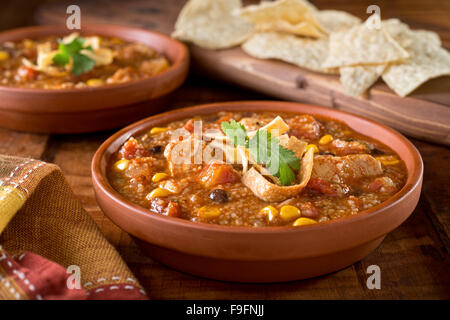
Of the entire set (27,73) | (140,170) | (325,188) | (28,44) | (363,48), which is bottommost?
(28,44)

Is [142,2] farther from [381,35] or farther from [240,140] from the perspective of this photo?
[240,140]

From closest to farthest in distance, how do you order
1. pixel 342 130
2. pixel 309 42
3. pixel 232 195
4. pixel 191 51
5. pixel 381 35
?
1. pixel 232 195
2. pixel 342 130
3. pixel 381 35
4. pixel 309 42
5. pixel 191 51

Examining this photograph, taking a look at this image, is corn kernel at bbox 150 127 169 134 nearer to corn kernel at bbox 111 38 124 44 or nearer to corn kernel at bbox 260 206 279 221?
corn kernel at bbox 260 206 279 221

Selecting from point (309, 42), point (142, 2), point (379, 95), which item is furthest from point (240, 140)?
point (142, 2)

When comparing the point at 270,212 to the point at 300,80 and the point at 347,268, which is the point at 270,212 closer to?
the point at 347,268

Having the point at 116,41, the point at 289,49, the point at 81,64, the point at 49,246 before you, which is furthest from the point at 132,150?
the point at 116,41

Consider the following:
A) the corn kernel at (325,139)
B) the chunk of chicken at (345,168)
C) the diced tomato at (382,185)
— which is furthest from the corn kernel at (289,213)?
the corn kernel at (325,139)
